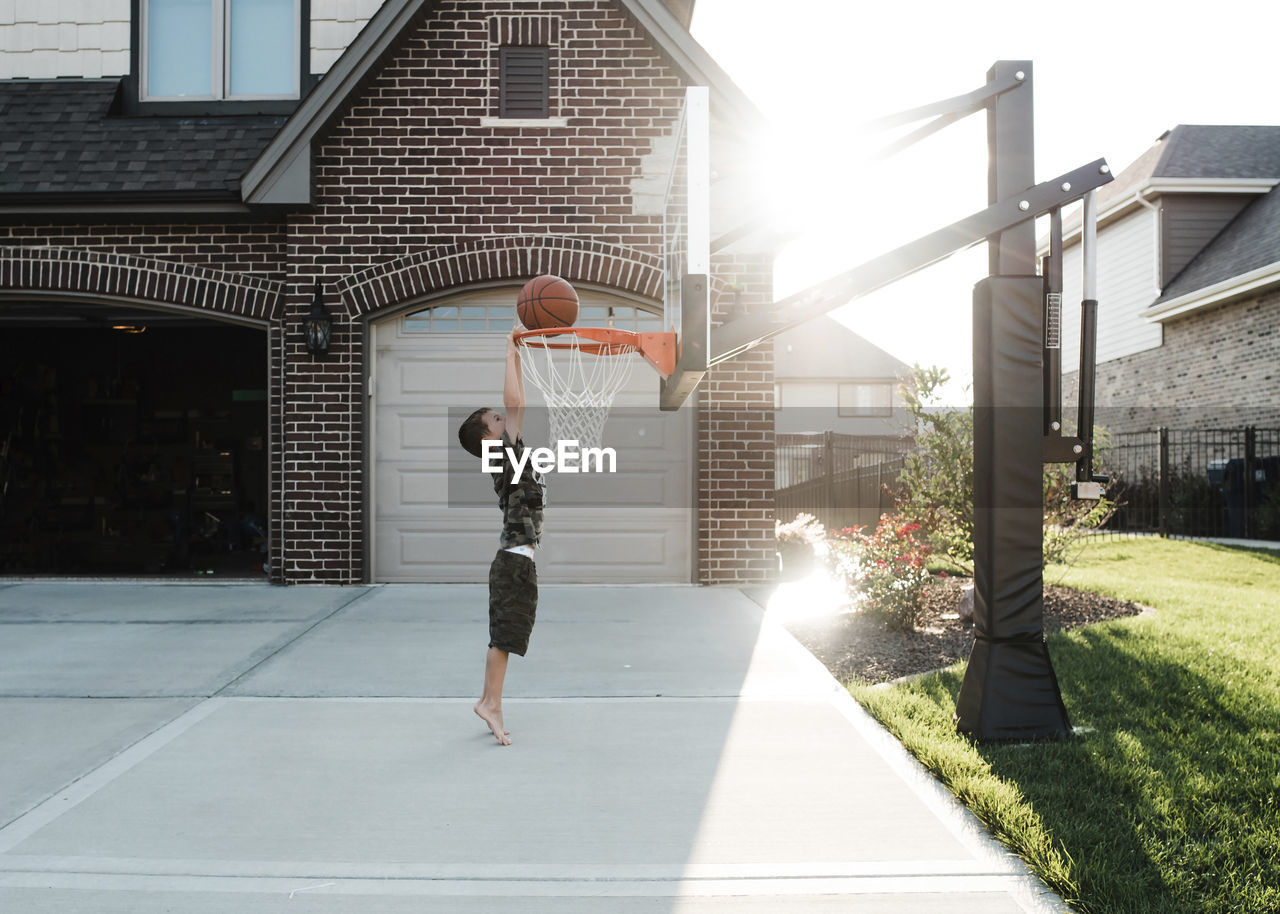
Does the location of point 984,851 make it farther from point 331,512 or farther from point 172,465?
point 172,465

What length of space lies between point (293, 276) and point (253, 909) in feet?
25.3

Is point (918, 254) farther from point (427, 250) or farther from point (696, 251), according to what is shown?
point (427, 250)

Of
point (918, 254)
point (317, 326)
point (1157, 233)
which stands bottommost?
point (918, 254)

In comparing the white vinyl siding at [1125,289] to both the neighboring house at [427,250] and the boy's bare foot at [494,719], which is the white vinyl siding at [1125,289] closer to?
the neighboring house at [427,250]

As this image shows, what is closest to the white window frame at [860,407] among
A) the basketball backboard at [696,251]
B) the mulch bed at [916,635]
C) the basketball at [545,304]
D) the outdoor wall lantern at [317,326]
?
the mulch bed at [916,635]

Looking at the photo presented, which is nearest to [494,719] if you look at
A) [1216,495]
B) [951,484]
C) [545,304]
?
[545,304]

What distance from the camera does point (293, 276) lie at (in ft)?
31.0

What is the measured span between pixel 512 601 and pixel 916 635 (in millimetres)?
3894

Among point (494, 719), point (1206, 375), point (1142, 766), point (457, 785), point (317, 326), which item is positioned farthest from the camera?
point (1206, 375)

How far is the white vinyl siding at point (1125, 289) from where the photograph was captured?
19531mm

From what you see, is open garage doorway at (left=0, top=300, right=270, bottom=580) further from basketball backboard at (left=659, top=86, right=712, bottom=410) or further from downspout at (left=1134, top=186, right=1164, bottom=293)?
downspout at (left=1134, top=186, right=1164, bottom=293)

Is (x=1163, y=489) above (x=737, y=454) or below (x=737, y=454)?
below

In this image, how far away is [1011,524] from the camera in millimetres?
4609

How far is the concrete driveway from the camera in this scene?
10.1ft
